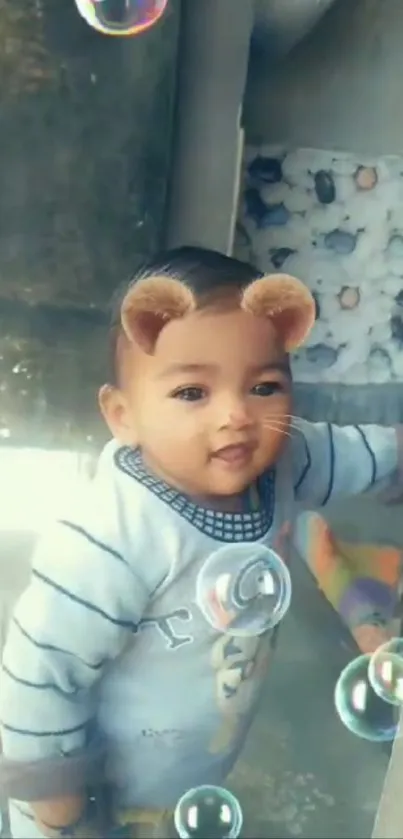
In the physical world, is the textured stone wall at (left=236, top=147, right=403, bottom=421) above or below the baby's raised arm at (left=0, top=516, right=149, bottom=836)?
above

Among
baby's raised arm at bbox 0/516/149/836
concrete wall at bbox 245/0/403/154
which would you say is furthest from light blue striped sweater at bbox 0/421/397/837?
concrete wall at bbox 245/0/403/154

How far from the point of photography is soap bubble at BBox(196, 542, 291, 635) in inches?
26.7

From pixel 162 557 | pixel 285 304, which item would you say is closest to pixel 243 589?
pixel 162 557

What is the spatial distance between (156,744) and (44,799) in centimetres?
8

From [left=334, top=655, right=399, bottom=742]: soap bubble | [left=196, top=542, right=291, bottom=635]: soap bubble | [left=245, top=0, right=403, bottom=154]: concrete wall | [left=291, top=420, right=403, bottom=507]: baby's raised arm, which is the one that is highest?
[left=245, top=0, right=403, bottom=154]: concrete wall

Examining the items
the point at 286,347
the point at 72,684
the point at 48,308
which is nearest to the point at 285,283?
the point at 286,347

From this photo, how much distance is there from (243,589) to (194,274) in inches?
7.7

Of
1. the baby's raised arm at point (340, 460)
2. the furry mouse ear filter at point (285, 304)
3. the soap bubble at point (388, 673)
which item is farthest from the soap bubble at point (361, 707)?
the furry mouse ear filter at point (285, 304)

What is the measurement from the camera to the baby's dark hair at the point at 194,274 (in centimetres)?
67

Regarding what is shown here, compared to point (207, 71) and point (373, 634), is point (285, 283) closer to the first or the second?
point (207, 71)

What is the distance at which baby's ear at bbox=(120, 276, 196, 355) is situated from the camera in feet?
2.16

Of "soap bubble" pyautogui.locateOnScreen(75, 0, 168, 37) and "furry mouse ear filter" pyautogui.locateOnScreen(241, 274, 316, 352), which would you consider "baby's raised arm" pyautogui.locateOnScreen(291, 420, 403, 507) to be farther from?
"soap bubble" pyautogui.locateOnScreen(75, 0, 168, 37)

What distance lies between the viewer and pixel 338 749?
0.73 metres

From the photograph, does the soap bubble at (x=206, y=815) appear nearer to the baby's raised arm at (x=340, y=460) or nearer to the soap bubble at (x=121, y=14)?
the baby's raised arm at (x=340, y=460)
